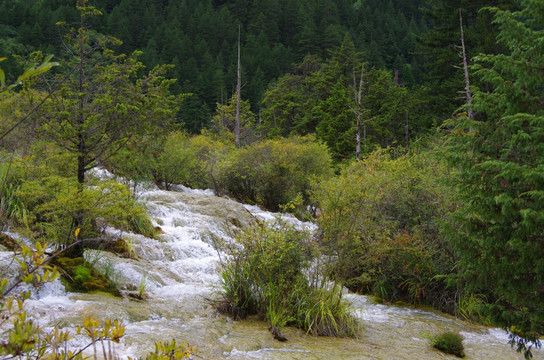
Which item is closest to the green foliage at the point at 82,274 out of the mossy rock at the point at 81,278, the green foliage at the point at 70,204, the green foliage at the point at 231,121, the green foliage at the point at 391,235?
the mossy rock at the point at 81,278

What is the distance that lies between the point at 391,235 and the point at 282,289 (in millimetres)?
3763

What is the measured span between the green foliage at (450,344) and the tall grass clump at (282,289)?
1219 mm

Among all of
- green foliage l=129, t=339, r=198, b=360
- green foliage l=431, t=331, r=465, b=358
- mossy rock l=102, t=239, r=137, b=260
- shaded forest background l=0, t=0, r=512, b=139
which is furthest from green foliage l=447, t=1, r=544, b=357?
shaded forest background l=0, t=0, r=512, b=139

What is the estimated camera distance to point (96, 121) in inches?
311

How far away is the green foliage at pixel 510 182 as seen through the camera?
4219mm

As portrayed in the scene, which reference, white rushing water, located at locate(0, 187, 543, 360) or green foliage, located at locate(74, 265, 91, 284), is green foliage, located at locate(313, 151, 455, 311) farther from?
green foliage, located at locate(74, 265, 91, 284)

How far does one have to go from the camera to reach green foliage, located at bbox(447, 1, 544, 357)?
4219 millimetres

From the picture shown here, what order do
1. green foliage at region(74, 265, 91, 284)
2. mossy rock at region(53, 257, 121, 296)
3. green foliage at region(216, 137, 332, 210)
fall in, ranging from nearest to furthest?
1. mossy rock at region(53, 257, 121, 296)
2. green foliage at region(74, 265, 91, 284)
3. green foliage at region(216, 137, 332, 210)

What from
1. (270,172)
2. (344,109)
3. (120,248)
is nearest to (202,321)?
(120,248)

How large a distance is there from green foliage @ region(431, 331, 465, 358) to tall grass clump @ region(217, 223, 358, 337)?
1219 mm

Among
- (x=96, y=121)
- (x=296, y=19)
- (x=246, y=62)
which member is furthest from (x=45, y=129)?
(x=296, y=19)

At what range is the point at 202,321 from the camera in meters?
6.54

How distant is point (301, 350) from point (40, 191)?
519 centimetres

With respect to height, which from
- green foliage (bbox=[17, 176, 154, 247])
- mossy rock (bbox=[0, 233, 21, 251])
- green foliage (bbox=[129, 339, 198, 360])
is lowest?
mossy rock (bbox=[0, 233, 21, 251])
